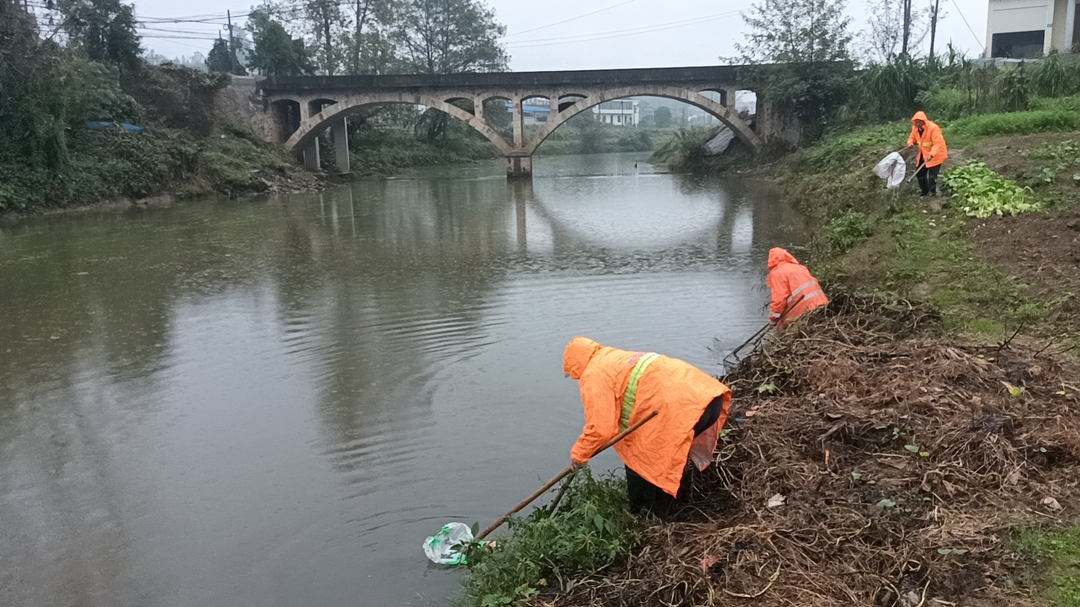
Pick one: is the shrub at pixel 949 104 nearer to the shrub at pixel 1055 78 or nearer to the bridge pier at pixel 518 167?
the shrub at pixel 1055 78

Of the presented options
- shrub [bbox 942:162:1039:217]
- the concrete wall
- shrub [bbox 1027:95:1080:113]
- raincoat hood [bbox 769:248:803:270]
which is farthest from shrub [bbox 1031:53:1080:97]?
the concrete wall

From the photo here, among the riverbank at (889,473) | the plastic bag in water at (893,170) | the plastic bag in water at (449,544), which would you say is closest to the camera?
the riverbank at (889,473)

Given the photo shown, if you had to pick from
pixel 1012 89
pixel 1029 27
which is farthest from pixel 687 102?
pixel 1012 89

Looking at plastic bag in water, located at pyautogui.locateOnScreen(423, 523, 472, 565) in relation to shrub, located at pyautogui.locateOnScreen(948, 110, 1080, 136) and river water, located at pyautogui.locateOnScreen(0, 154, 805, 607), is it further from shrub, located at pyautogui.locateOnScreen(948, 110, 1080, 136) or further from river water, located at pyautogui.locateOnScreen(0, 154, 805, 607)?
shrub, located at pyautogui.locateOnScreen(948, 110, 1080, 136)

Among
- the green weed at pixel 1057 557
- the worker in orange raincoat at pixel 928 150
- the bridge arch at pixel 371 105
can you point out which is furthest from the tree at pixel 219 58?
the green weed at pixel 1057 557

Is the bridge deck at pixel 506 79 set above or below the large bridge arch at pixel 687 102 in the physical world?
above

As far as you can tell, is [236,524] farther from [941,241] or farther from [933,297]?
[941,241]

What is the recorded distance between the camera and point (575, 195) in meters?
25.2

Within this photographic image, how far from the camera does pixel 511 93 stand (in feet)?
107

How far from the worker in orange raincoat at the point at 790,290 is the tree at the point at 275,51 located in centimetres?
3257

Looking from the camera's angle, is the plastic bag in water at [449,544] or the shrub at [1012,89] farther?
the shrub at [1012,89]

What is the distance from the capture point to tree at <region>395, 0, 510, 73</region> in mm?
44281

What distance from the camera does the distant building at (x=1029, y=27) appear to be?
27531 millimetres

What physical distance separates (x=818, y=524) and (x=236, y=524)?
3370 millimetres
